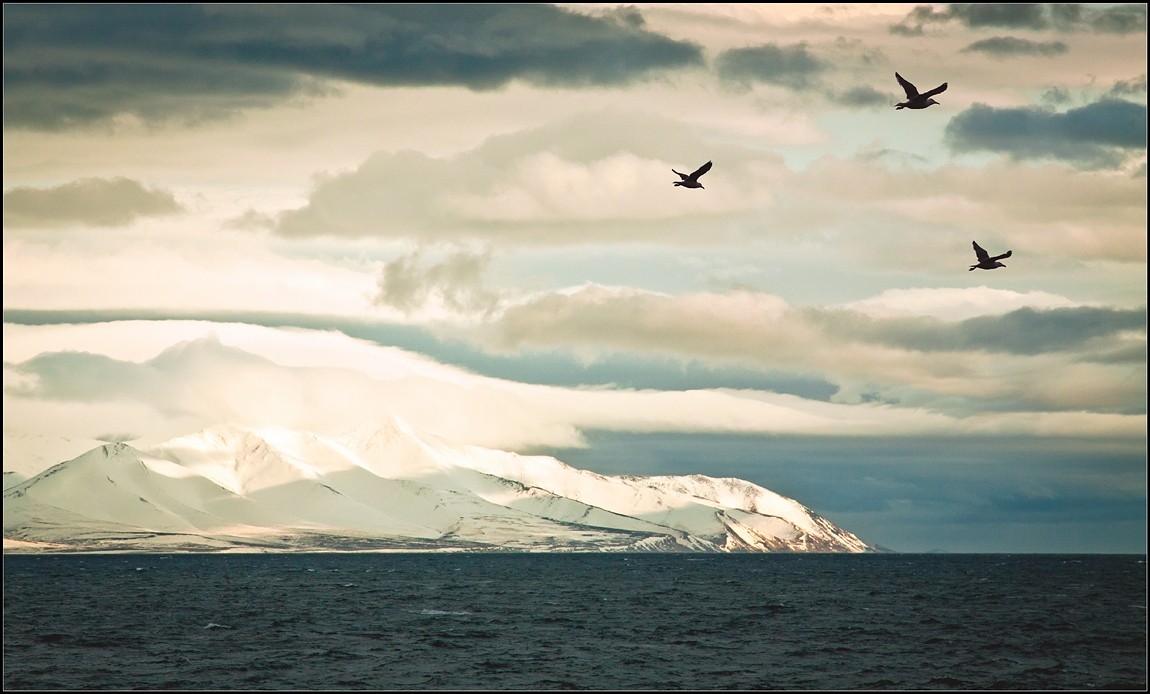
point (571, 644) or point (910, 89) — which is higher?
point (910, 89)

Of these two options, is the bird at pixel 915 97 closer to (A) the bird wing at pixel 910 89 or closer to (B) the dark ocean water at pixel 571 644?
(A) the bird wing at pixel 910 89

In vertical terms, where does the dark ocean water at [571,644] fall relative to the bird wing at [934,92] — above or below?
below

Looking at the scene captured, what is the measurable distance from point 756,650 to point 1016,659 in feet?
65.0

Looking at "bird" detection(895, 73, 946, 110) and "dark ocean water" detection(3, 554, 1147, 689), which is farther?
"dark ocean water" detection(3, 554, 1147, 689)

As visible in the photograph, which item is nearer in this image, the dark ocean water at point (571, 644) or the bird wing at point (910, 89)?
the bird wing at point (910, 89)

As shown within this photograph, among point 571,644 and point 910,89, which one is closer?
point 910,89

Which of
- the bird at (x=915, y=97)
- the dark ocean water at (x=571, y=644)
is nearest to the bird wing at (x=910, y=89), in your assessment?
the bird at (x=915, y=97)

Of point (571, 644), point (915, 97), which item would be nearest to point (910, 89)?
point (915, 97)

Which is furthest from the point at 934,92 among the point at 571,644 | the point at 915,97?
the point at 571,644

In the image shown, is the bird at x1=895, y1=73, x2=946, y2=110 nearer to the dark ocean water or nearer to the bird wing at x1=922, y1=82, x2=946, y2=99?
the bird wing at x1=922, y1=82, x2=946, y2=99

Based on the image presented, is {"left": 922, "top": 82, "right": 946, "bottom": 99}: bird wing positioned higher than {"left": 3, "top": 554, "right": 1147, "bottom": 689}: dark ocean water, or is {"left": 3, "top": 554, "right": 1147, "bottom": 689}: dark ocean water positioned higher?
{"left": 922, "top": 82, "right": 946, "bottom": 99}: bird wing

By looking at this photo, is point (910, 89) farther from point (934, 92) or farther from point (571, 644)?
point (571, 644)

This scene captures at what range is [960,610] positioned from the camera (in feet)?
509

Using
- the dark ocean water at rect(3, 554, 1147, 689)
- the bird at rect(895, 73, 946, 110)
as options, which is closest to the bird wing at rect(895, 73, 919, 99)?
the bird at rect(895, 73, 946, 110)
